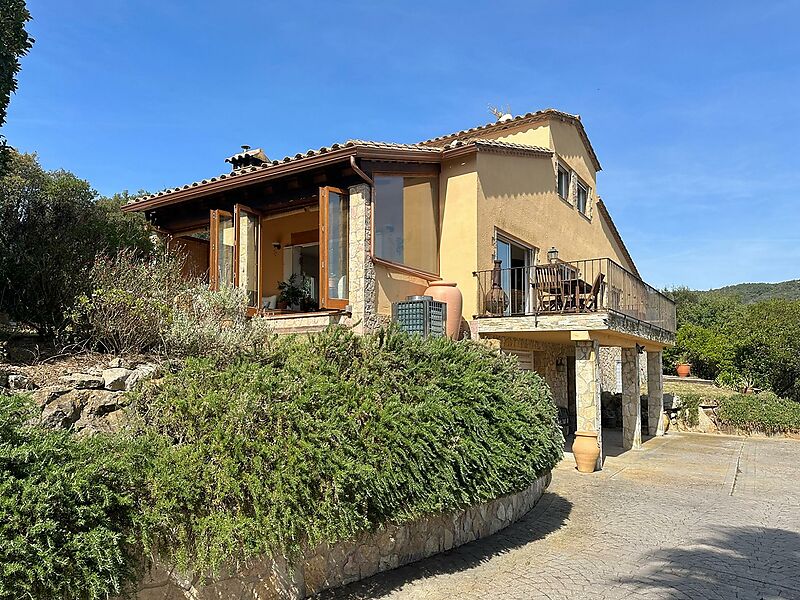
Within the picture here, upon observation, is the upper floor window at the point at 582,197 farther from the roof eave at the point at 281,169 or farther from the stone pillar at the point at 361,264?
the stone pillar at the point at 361,264

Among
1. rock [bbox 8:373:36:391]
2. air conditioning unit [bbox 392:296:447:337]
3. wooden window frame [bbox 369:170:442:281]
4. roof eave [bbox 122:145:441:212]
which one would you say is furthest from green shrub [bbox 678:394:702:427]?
rock [bbox 8:373:36:391]

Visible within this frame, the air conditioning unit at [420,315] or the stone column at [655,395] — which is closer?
the air conditioning unit at [420,315]

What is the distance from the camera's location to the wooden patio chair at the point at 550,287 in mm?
11805

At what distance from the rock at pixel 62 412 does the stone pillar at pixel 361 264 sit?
550 centimetres

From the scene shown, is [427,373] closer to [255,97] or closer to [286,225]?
[286,225]

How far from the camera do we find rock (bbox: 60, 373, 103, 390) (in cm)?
592

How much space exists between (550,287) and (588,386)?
2.24 metres

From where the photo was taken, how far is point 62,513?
3.60 meters

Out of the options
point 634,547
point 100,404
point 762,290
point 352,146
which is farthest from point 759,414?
point 762,290

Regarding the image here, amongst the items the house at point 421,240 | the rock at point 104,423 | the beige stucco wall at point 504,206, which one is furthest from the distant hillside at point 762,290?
the rock at point 104,423

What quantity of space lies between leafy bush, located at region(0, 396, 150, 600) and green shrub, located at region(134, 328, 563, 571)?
0.26 meters

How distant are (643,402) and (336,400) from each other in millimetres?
18196

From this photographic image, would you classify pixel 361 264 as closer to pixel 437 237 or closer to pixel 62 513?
pixel 437 237

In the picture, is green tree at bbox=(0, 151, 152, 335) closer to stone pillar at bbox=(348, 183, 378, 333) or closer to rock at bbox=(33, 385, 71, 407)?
rock at bbox=(33, 385, 71, 407)
